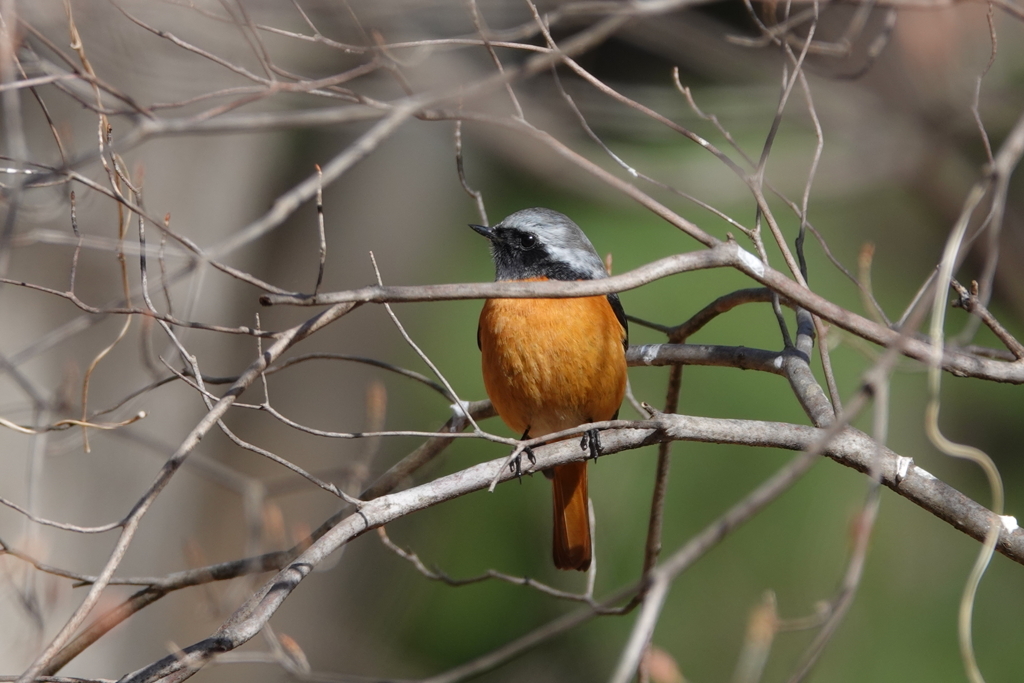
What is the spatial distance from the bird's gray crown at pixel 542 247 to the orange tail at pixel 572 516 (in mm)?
886

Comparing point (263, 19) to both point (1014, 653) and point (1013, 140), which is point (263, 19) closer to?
point (1013, 140)

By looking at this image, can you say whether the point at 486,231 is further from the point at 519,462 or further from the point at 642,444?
the point at 642,444

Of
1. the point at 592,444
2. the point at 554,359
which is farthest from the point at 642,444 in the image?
the point at 554,359

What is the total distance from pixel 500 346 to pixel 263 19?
264 centimetres

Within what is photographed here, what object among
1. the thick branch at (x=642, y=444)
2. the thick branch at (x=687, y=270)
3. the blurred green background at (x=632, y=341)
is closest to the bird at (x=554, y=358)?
the blurred green background at (x=632, y=341)

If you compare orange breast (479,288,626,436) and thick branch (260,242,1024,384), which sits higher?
orange breast (479,288,626,436)

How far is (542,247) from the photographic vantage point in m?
4.06

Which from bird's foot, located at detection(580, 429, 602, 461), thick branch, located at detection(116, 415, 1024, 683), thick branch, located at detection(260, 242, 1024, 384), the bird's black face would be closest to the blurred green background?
bird's foot, located at detection(580, 429, 602, 461)

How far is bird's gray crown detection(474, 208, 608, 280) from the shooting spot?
4.01 m

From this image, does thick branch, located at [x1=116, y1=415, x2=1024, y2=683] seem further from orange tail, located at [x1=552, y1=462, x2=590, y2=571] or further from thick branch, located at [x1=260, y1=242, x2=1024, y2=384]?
orange tail, located at [x1=552, y1=462, x2=590, y2=571]

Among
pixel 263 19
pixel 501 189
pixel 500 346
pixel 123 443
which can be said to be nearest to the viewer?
pixel 500 346

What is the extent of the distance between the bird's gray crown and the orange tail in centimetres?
89

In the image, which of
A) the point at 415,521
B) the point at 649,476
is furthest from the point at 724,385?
the point at 415,521

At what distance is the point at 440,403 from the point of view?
720 centimetres
